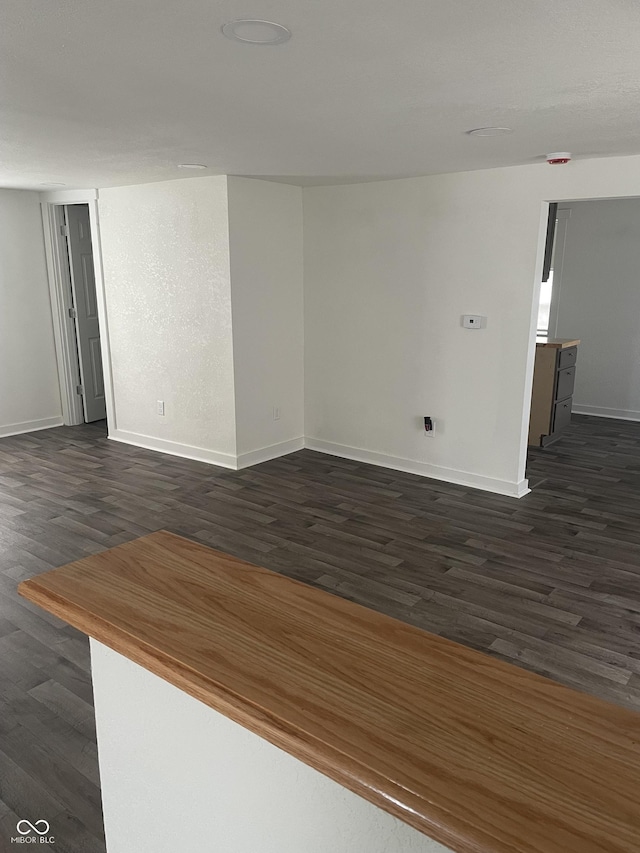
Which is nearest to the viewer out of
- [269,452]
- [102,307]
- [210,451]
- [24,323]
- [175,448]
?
[210,451]

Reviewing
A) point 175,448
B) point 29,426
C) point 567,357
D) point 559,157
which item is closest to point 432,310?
point 559,157

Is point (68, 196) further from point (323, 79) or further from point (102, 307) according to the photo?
point (323, 79)

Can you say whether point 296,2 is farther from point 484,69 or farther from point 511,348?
point 511,348

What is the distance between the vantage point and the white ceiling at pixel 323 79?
1682 millimetres

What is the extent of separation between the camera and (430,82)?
2.26 meters

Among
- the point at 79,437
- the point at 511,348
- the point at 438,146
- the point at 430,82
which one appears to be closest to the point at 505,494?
the point at 511,348

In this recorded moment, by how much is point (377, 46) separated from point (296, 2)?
394 millimetres

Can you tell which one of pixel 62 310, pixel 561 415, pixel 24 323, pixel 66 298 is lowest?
pixel 561 415

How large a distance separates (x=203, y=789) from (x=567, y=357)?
18.6ft

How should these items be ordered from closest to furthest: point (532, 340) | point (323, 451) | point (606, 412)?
point (532, 340)
point (323, 451)
point (606, 412)

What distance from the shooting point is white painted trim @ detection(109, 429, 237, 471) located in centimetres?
534

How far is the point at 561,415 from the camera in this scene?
6055 millimetres
